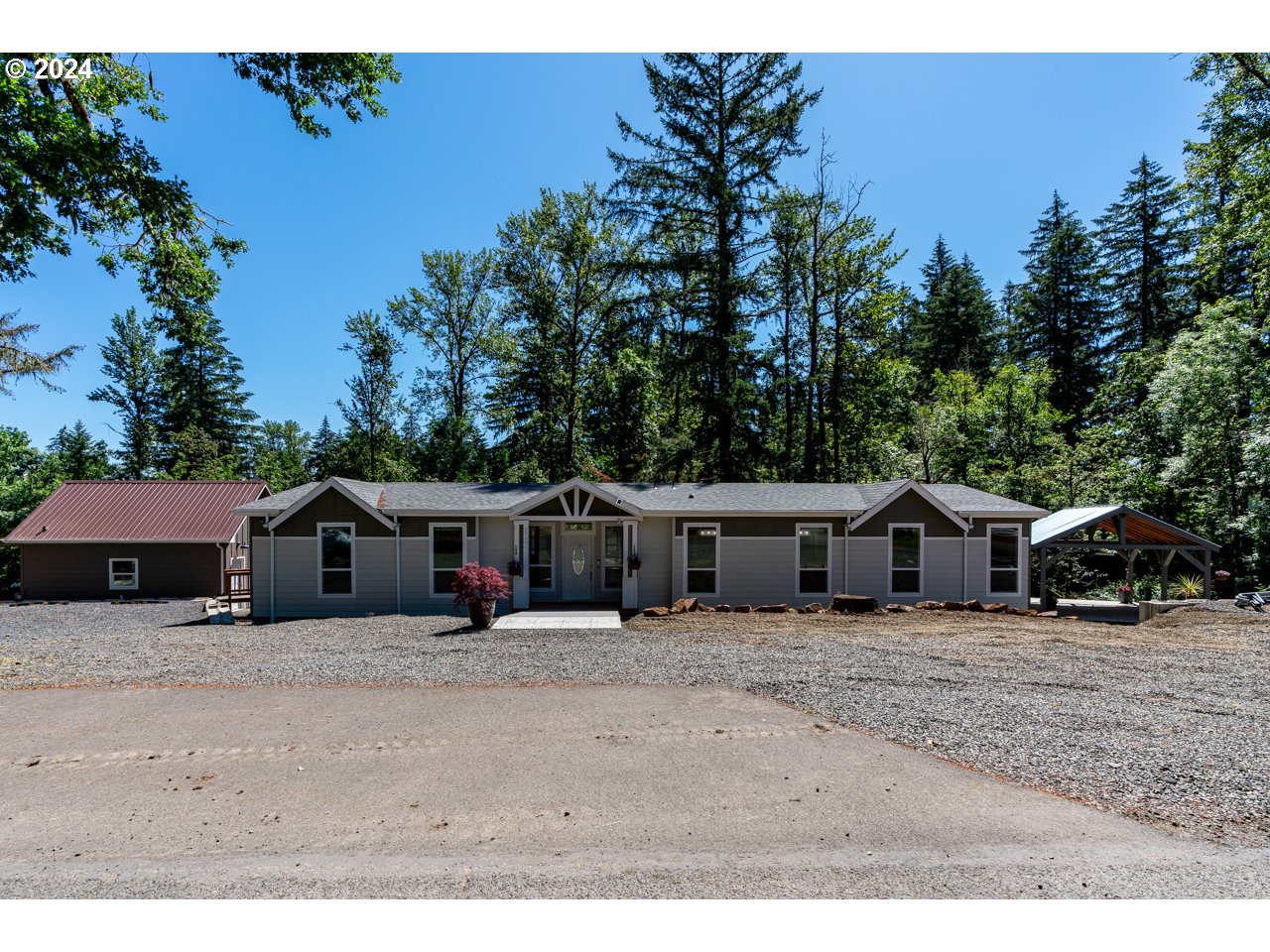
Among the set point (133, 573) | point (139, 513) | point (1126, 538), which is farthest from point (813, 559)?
point (139, 513)

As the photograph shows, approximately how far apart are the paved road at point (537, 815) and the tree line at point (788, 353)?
18539 mm

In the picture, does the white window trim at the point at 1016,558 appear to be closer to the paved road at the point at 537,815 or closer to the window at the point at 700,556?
the window at the point at 700,556

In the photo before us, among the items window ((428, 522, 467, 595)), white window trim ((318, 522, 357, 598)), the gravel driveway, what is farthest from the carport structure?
white window trim ((318, 522, 357, 598))

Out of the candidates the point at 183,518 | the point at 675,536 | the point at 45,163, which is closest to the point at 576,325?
the point at 675,536

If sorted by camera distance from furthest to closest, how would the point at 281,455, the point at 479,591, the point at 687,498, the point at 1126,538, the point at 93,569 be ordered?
the point at 281,455, the point at 93,569, the point at 687,498, the point at 1126,538, the point at 479,591

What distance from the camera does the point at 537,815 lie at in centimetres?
432

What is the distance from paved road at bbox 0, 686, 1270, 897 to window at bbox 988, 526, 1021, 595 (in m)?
12.4

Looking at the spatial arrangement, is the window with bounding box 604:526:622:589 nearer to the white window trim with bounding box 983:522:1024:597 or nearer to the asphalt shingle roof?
the asphalt shingle roof

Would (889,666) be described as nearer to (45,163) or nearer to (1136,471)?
(45,163)

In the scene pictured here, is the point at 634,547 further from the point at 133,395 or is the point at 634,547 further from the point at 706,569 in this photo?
the point at 133,395

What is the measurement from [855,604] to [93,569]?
25358 mm

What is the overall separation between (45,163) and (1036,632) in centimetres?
1822

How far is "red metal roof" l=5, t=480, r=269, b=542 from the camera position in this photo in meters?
21.8

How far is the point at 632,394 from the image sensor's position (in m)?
26.2
